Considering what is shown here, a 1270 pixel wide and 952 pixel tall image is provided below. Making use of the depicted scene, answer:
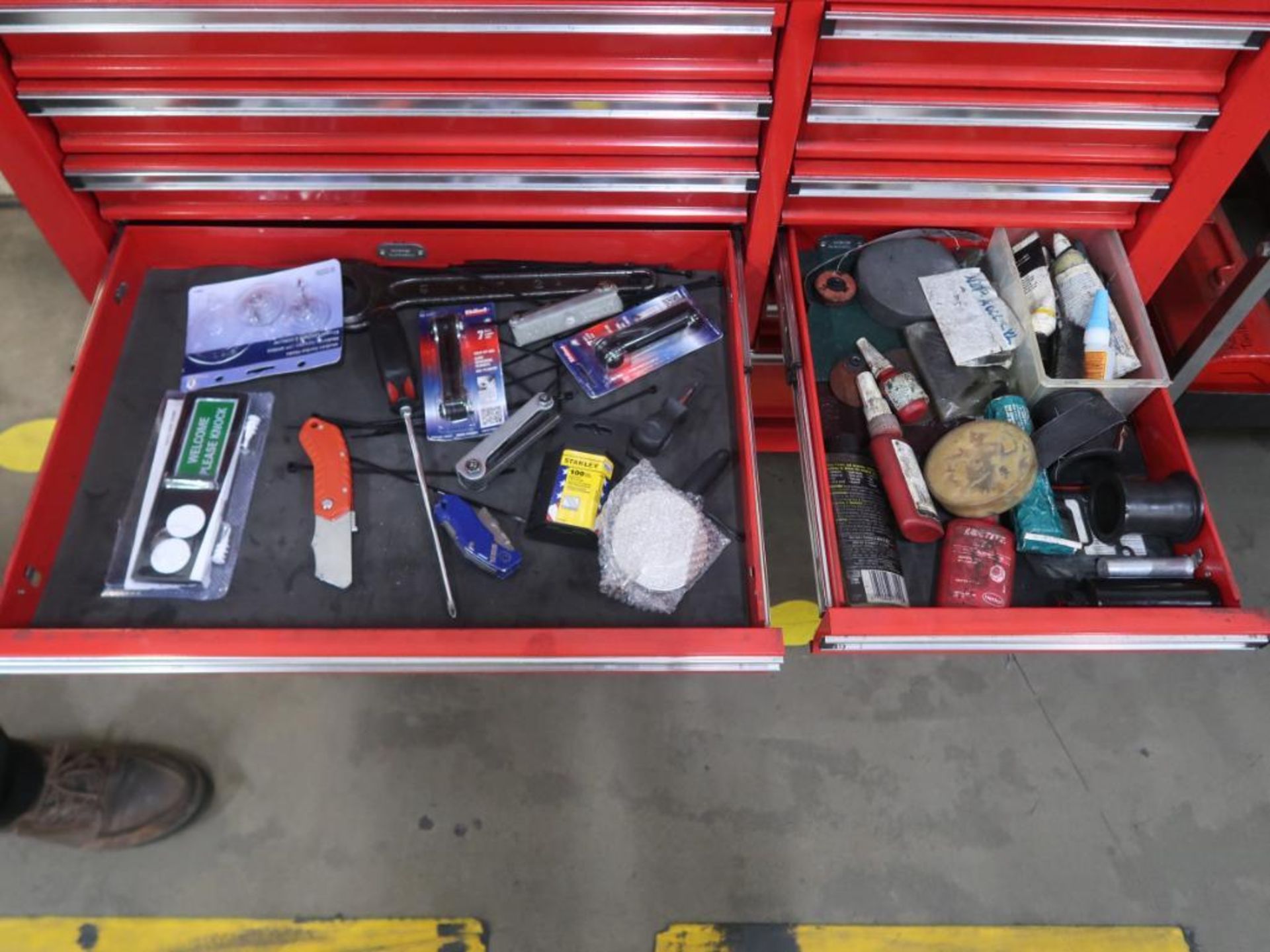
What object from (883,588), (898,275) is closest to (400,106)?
(898,275)

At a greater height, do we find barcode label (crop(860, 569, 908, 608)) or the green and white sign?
the green and white sign

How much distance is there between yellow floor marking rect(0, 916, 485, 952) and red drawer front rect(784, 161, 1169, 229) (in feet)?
4.78

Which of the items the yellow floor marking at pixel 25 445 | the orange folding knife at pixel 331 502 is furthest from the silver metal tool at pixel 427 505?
the yellow floor marking at pixel 25 445

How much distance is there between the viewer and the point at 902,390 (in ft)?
4.67

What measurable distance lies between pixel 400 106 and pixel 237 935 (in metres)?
1.50

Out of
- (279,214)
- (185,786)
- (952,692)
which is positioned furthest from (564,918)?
(279,214)

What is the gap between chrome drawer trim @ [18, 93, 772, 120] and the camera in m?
1.28

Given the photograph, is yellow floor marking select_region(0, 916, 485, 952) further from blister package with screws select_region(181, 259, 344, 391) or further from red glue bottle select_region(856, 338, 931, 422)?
red glue bottle select_region(856, 338, 931, 422)

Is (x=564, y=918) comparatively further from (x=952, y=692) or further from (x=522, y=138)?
(x=522, y=138)

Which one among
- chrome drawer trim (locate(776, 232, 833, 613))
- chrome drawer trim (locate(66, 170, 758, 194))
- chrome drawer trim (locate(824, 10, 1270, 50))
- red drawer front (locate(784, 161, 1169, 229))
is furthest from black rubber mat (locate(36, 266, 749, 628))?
chrome drawer trim (locate(824, 10, 1270, 50))

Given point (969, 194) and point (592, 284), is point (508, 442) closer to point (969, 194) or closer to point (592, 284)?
point (592, 284)

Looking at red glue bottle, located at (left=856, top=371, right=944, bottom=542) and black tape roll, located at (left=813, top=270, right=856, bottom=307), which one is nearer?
red glue bottle, located at (left=856, top=371, right=944, bottom=542)

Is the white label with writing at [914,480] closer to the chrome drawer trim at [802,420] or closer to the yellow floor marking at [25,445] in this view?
the chrome drawer trim at [802,420]

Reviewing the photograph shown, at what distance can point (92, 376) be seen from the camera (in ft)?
4.52
